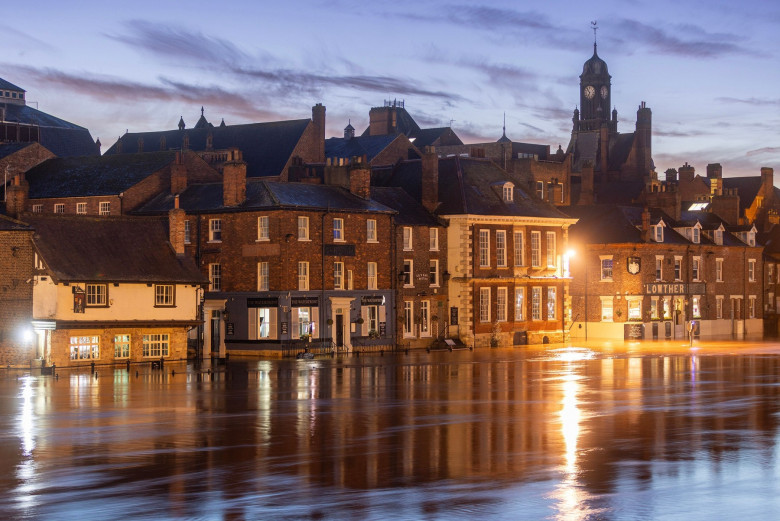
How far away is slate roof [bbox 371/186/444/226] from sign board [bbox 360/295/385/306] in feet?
16.3

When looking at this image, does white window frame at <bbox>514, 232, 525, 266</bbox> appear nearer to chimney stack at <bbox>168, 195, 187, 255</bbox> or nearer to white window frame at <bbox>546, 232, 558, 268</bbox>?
white window frame at <bbox>546, 232, 558, 268</bbox>

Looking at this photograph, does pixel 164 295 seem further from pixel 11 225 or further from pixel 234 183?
pixel 234 183

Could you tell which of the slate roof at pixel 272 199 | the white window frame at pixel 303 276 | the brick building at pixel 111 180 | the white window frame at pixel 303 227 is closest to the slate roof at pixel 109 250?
the slate roof at pixel 272 199

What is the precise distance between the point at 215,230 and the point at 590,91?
122393 millimetres

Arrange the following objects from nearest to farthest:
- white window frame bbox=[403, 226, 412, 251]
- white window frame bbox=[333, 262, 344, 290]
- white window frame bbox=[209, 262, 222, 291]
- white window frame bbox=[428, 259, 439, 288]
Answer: white window frame bbox=[209, 262, 222, 291] < white window frame bbox=[333, 262, 344, 290] < white window frame bbox=[403, 226, 412, 251] < white window frame bbox=[428, 259, 439, 288]

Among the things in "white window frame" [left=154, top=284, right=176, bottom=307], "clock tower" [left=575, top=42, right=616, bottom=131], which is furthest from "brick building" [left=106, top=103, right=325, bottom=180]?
"clock tower" [left=575, top=42, right=616, bottom=131]

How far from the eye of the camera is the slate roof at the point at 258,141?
313 ft

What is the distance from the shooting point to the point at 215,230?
68.8 m

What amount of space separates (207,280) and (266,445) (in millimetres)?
33128

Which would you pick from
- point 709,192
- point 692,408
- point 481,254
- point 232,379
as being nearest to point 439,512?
point 692,408

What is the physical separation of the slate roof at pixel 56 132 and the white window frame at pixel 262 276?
47.4 m

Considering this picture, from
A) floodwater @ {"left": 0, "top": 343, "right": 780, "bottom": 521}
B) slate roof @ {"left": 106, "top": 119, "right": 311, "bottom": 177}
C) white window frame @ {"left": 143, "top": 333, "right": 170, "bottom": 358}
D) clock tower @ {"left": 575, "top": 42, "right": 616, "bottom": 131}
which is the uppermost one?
clock tower @ {"left": 575, "top": 42, "right": 616, "bottom": 131}

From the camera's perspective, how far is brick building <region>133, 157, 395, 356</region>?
66500 mm

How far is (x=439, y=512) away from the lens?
2291 cm
